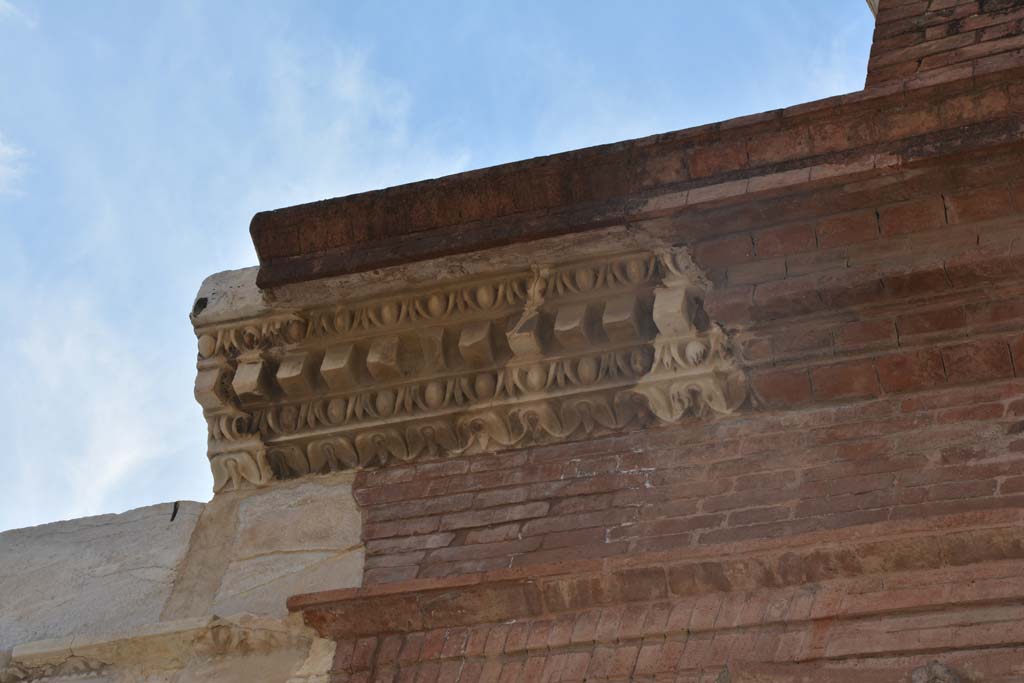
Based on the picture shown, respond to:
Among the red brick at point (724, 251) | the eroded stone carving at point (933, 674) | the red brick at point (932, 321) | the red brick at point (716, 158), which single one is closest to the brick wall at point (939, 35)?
the red brick at point (716, 158)

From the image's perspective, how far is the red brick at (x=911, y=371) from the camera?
477 cm

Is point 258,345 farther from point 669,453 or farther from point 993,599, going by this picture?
point 993,599

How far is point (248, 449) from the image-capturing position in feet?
18.5

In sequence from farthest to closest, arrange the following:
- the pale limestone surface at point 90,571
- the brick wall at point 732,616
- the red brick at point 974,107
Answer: the pale limestone surface at point 90,571 < the red brick at point 974,107 < the brick wall at point 732,616

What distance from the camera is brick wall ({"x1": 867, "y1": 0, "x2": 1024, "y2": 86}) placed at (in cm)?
552

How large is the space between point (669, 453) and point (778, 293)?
57 cm

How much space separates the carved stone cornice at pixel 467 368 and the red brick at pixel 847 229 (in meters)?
0.40

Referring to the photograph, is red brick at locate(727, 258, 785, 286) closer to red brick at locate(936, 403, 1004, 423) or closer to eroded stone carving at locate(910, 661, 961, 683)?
red brick at locate(936, 403, 1004, 423)

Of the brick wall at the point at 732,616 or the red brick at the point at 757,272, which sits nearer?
the brick wall at the point at 732,616

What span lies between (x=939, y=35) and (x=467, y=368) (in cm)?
195

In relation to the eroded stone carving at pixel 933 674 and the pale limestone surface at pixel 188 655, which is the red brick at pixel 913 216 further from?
the pale limestone surface at pixel 188 655

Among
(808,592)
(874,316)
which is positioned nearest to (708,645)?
(808,592)

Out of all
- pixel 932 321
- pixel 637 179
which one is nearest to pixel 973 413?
pixel 932 321

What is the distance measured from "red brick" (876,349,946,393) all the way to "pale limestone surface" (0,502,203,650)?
92.0 inches
